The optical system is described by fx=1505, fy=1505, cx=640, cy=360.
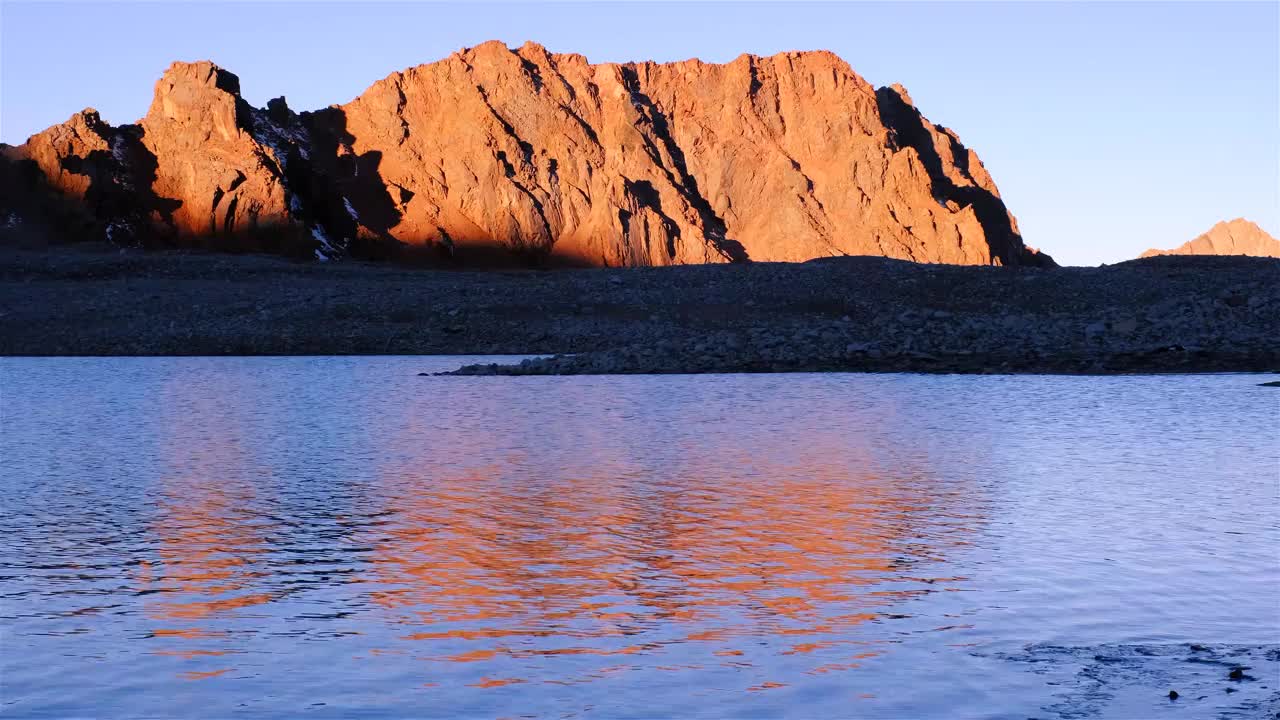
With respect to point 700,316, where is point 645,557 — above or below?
below

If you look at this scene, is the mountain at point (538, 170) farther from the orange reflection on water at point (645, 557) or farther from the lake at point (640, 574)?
the orange reflection on water at point (645, 557)

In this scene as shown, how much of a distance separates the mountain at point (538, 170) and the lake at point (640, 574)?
82.7m

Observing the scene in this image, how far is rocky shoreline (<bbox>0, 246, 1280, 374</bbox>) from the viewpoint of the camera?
4641 centimetres

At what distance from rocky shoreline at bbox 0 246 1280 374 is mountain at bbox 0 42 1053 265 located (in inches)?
852

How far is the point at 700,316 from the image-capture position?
61312 millimetres

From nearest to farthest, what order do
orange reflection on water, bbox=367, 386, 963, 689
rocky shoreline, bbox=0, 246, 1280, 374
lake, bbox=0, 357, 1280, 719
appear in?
lake, bbox=0, 357, 1280, 719, orange reflection on water, bbox=367, 386, 963, 689, rocky shoreline, bbox=0, 246, 1280, 374

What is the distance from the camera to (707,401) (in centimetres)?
3130

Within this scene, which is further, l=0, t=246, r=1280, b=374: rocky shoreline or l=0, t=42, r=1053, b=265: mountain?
l=0, t=42, r=1053, b=265: mountain

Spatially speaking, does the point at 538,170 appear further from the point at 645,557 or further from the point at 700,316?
the point at 645,557

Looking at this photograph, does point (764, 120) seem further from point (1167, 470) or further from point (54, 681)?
point (54, 681)

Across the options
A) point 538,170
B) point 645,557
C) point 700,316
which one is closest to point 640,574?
point 645,557

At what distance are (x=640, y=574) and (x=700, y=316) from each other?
51432 millimetres

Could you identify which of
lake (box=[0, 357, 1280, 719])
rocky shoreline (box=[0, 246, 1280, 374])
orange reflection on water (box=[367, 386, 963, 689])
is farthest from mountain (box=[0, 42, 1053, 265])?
orange reflection on water (box=[367, 386, 963, 689])

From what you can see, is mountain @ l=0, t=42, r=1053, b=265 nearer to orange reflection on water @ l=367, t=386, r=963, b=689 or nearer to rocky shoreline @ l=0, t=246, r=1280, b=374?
rocky shoreline @ l=0, t=246, r=1280, b=374
